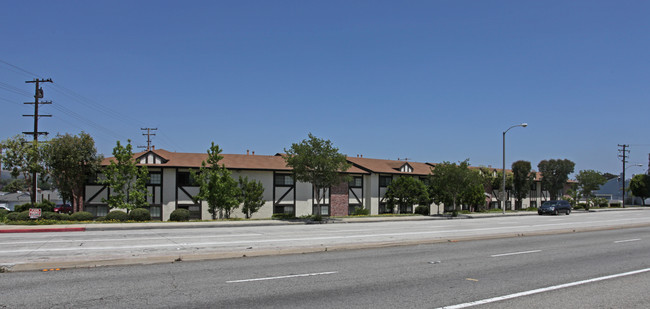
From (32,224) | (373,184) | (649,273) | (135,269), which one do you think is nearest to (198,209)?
(32,224)

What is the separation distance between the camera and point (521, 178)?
196ft

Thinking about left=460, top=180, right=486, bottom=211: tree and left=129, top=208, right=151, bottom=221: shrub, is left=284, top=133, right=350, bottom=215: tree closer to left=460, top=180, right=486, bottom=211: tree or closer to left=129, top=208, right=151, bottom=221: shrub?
left=129, top=208, right=151, bottom=221: shrub

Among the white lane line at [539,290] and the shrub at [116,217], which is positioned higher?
the white lane line at [539,290]

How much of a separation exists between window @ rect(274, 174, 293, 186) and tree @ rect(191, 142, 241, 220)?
611cm

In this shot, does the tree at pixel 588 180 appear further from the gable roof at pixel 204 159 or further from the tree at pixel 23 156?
the tree at pixel 23 156

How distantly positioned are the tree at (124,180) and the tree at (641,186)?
91123mm

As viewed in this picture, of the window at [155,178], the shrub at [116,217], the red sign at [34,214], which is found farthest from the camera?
the window at [155,178]

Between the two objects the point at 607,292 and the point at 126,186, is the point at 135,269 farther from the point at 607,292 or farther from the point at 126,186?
the point at 126,186

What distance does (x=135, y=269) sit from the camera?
10930mm

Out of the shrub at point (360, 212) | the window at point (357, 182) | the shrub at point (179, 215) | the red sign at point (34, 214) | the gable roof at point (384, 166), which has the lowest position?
the shrub at point (360, 212)

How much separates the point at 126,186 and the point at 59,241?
59.0 feet

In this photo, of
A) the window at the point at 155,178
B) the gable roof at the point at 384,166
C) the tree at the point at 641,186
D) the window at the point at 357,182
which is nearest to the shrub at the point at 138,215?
the window at the point at 155,178

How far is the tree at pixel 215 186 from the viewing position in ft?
109

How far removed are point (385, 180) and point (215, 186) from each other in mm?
19802
